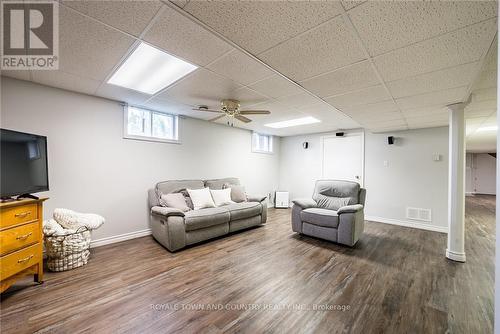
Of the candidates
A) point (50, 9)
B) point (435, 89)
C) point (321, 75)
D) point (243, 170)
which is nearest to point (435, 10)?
point (321, 75)

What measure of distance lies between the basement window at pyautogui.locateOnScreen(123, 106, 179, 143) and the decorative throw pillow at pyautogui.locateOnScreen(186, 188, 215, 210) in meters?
1.12

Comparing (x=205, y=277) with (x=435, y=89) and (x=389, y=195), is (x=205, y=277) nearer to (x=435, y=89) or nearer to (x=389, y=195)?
(x=435, y=89)

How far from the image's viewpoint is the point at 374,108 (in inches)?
125

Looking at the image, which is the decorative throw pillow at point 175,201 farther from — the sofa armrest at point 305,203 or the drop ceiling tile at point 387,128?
the drop ceiling tile at point 387,128

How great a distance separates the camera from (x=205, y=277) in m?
2.21

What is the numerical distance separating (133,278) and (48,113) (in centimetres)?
241

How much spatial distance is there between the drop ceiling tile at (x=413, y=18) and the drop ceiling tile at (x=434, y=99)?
56.0 inches

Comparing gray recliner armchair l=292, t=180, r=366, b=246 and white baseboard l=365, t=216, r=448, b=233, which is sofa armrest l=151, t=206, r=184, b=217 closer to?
gray recliner armchair l=292, t=180, r=366, b=246

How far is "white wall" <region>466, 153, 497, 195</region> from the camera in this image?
10.0 meters

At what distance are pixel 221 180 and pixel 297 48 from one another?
325cm

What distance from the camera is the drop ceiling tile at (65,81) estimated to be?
226 cm

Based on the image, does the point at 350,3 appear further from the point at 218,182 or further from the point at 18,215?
the point at 218,182

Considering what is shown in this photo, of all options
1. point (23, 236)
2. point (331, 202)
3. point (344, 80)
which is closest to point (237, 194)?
point (331, 202)

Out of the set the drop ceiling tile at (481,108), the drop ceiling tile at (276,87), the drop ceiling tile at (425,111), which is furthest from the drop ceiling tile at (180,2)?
the drop ceiling tile at (481,108)
